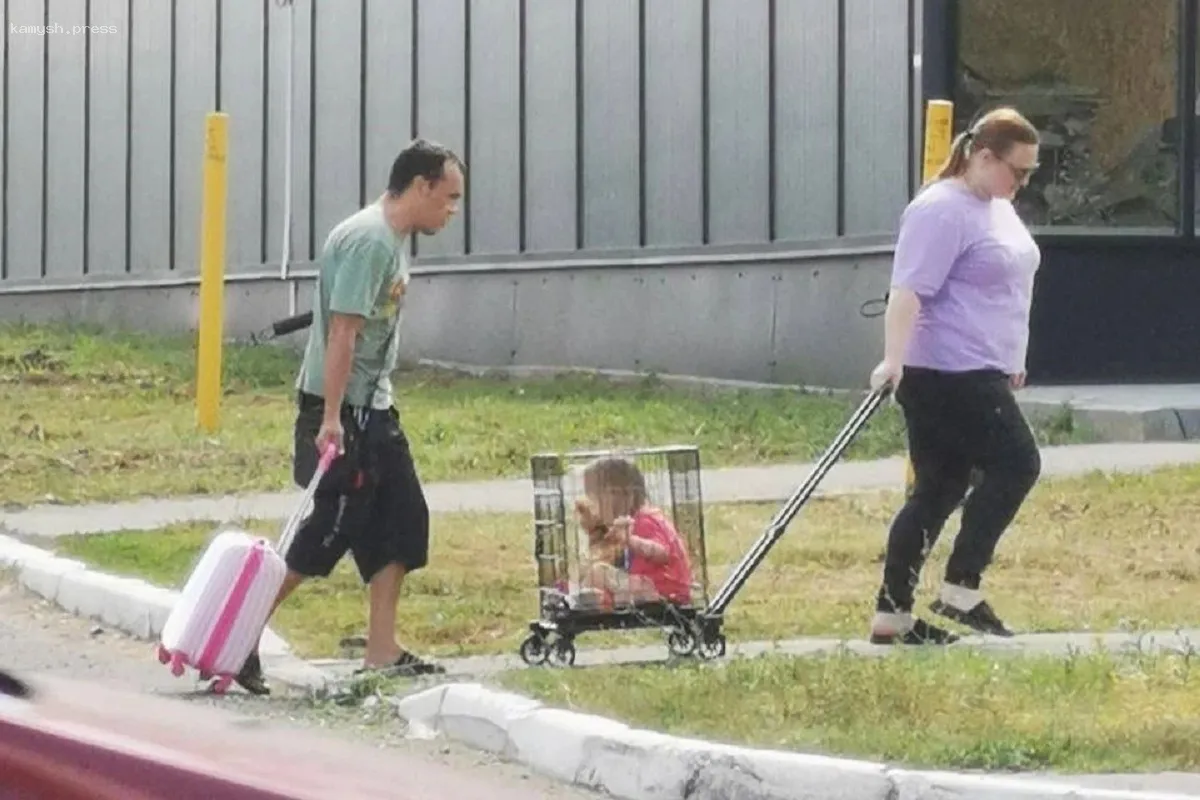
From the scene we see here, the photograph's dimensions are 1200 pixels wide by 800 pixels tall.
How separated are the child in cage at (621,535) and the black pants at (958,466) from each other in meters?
0.92

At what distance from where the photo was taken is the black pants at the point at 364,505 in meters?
8.60

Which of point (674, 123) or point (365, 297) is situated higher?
point (674, 123)

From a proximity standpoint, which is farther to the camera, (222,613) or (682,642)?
(682,642)

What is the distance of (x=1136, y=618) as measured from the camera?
9820mm

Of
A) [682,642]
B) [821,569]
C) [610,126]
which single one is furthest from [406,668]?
[610,126]

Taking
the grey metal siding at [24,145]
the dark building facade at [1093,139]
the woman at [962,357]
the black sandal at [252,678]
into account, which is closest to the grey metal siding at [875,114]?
the dark building facade at [1093,139]

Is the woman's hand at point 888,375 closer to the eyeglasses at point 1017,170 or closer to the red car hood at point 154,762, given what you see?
the eyeglasses at point 1017,170

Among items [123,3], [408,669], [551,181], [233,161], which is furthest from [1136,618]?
Answer: [123,3]

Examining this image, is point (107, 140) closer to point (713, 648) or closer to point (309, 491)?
point (309, 491)

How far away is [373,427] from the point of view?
340 inches

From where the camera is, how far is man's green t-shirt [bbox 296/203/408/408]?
27.7 ft

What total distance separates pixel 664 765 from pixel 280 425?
10.5m

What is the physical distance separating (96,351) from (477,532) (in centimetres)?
1126

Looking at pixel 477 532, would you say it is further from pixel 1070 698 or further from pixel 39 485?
pixel 1070 698
